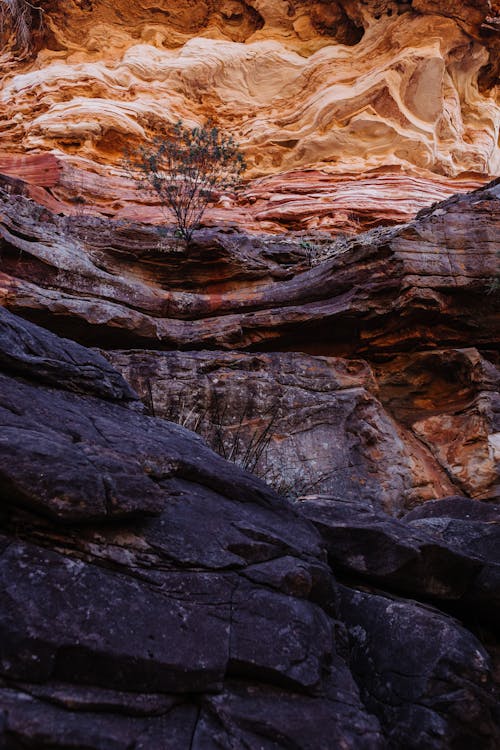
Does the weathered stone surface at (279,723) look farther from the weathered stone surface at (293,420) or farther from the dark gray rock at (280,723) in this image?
the weathered stone surface at (293,420)

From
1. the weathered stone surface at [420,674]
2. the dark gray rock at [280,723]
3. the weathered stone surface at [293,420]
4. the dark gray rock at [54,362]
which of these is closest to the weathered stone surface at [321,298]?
the weathered stone surface at [293,420]

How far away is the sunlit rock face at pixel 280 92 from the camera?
17.9 meters

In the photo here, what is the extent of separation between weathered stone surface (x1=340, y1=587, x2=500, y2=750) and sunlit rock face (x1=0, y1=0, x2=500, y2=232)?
1369 cm

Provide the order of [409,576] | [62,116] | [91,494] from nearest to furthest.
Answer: [91,494], [409,576], [62,116]

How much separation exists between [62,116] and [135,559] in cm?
1911

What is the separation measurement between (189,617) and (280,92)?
2244 cm

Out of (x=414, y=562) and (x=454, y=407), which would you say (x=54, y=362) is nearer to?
(x=414, y=562)

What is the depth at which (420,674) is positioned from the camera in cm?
338

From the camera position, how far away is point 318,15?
22.9 meters

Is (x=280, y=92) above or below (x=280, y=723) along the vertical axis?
above

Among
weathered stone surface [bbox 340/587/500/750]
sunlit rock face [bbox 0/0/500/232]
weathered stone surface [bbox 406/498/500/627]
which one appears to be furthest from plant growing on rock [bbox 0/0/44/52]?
weathered stone surface [bbox 340/587/500/750]

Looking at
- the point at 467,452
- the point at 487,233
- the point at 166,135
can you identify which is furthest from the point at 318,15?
the point at 467,452

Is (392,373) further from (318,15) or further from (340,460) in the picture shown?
(318,15)

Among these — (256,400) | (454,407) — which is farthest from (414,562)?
(454,407)
